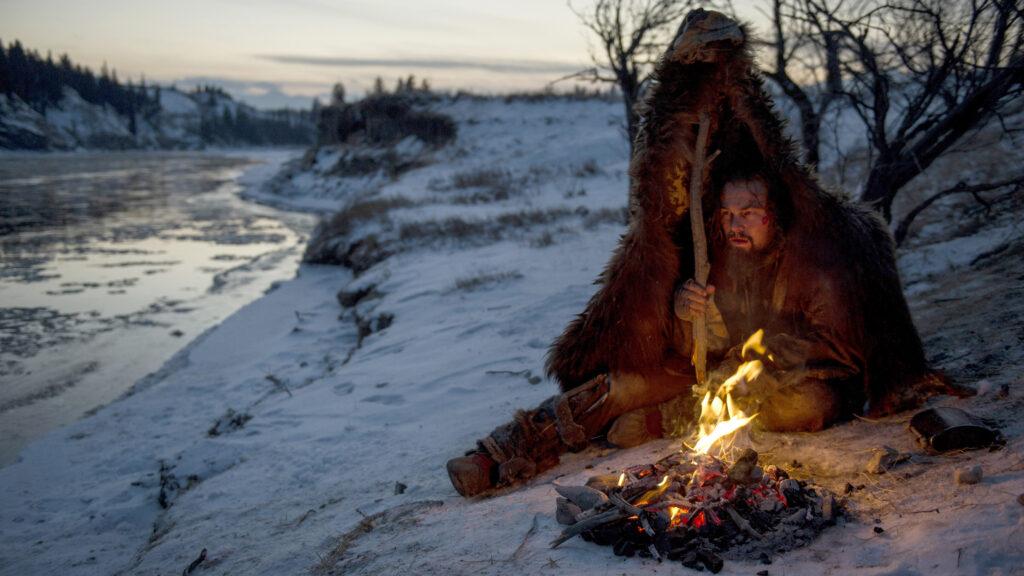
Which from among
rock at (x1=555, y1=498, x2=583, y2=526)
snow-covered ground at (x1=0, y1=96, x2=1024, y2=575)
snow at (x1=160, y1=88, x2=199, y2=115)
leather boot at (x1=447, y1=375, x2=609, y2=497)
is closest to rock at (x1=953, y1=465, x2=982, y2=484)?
snow-covered ground at (x1=0, y1=96, x2=1024, y2=575)

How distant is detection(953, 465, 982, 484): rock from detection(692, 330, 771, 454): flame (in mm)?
796

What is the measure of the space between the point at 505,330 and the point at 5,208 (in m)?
21.6

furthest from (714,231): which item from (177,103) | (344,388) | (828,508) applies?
(177,103)

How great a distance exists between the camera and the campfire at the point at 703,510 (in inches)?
96.3

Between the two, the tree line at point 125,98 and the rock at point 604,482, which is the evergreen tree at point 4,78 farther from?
the rock at point 604,482

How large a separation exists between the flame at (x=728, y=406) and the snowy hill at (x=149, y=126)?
67463 mm

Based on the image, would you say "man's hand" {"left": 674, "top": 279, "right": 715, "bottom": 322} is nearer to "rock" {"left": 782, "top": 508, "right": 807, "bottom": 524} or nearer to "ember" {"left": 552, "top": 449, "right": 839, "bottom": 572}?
"ember" {"left": 552, "top": 449, "right": 839, "bottom": 572}

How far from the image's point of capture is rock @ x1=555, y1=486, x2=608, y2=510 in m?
2.73

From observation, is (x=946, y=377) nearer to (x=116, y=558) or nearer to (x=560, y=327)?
(x=560, y=327)

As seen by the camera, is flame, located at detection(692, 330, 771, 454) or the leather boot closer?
flame, located at detection(692, 330, 771, 454)

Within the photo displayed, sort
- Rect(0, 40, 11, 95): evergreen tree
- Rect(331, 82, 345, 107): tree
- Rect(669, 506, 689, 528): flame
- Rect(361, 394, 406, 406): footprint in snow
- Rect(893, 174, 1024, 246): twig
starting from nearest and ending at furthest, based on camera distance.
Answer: Rect(669, 506, 689, 528): flame
Rect(893, 174, 1024, 246): twig
Rect(361, 394, 406, 406): footprint in snow
Rect(331, 82, 345, 107): tree
Rect(0, 40, 11, 95): evergreen tree

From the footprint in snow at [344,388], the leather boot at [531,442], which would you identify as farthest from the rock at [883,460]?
the footprint in snow at [344,388]

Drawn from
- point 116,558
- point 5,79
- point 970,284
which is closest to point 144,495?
point 116,558

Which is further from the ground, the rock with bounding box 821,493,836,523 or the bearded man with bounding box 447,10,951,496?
the bearded man with bounding box 447,10,951,496
